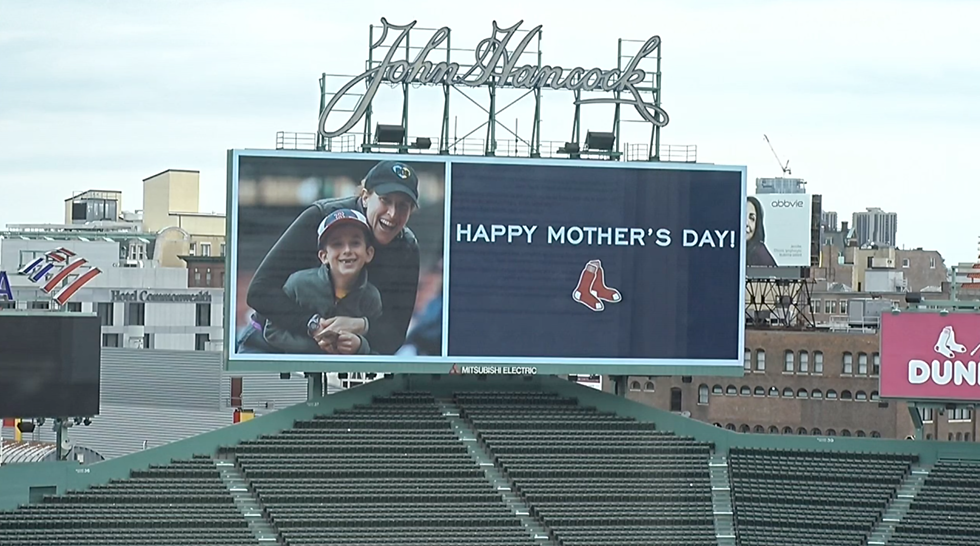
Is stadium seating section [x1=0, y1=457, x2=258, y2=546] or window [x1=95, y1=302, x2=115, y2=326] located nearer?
stadium seating section [x1=0, y1=457, x2=258, y2=546]

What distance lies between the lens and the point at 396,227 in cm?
4838

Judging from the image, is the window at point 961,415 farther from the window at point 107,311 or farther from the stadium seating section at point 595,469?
the window at point 107,311

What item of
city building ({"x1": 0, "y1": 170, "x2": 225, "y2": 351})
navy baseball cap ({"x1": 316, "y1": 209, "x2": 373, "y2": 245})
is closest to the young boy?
navy baseball cap ({"x1": 316, "y1": 209, "x2": 373, "y2": 245})

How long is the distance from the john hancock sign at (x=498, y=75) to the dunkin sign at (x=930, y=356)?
8.68m

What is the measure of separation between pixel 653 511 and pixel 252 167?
1381cm

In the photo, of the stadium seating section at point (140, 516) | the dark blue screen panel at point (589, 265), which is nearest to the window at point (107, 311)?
the stadium seating section at point (140, 516)

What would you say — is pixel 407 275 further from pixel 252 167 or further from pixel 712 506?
pixel 712 506

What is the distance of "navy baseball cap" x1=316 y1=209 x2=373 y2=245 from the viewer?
47.9m

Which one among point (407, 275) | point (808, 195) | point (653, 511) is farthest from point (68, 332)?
point (808, 195)

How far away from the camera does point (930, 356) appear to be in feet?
165

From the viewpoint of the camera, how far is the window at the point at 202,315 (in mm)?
102062

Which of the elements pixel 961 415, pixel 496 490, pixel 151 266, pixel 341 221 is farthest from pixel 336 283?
pixel 151 266

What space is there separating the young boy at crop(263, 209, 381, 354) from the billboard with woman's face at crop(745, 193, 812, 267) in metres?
36.0

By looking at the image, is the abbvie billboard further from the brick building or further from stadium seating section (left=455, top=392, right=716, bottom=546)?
the brick building
